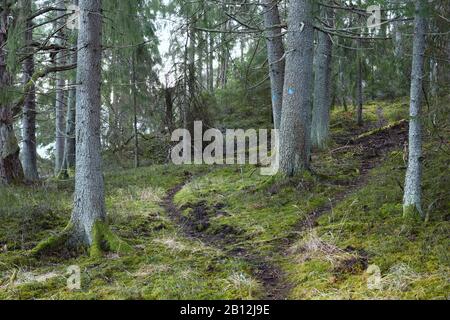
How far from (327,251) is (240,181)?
521cm

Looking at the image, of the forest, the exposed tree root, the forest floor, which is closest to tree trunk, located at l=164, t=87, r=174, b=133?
the forest

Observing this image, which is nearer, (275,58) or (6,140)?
(275,58)

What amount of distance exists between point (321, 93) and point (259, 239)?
26.7ft

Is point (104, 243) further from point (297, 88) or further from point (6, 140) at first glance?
point (6, 140)

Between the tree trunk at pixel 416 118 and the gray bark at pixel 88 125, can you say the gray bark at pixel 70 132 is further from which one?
the tree trunk at pixel 416 118

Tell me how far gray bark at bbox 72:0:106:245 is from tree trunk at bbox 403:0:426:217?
436 centimetres

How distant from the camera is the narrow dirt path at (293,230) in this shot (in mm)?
5105

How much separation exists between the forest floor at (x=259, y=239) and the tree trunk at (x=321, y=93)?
9.30 ft

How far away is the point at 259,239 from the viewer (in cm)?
662

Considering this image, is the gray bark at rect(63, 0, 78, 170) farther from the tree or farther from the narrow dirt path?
the tree

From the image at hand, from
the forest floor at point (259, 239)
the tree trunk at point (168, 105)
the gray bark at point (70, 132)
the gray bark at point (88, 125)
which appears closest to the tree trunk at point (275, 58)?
the forest floor at point (259, 239)

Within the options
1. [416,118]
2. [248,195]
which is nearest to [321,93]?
[248,195]

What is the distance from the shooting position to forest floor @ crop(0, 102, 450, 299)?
4648 mm
